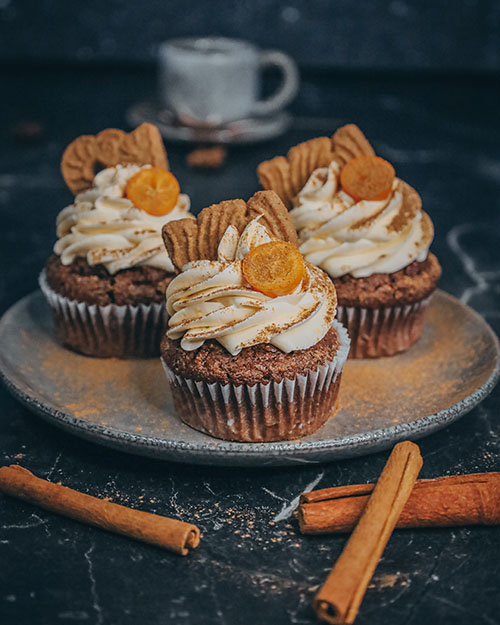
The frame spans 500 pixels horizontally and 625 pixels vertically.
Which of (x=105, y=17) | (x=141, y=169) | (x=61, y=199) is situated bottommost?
(x=61, y=199)

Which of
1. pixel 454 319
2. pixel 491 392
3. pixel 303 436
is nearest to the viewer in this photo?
pixel 303 436

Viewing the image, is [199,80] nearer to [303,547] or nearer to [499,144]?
[499,144]

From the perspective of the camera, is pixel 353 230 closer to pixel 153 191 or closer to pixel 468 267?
pixel 153 191

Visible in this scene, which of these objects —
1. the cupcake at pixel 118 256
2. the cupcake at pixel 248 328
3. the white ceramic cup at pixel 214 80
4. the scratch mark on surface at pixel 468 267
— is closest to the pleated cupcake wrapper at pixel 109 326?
the cupcake at pixel 118 256

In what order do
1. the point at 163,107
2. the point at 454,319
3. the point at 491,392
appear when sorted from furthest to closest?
1. the point at 163,107
2. the point at 454,319
3. the point at 491,392

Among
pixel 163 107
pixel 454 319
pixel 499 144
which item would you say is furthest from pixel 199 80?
pixel 454 319

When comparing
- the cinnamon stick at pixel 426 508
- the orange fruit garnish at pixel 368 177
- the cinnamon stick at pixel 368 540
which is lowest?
the cinnamon stick at pixel 426 508

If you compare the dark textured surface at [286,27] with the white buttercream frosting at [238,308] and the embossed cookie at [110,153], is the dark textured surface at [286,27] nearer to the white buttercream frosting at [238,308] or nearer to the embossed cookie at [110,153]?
the embossed cookie at [110,153]

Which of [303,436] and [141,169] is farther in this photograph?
[141,169]
